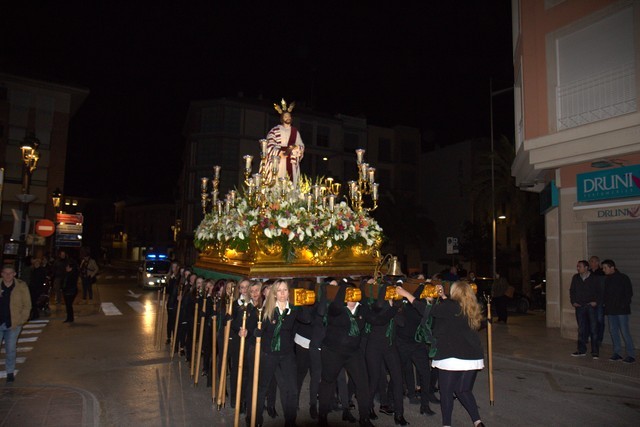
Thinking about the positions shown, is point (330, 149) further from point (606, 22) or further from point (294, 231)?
point (294, 231)

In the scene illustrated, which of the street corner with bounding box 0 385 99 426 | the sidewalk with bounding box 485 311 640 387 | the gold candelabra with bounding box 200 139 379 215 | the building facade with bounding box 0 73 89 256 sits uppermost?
the building facade with bounding box 0 73 89 256

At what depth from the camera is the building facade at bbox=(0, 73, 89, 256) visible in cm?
3309

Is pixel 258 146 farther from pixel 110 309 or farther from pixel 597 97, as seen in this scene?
pixel 597 97

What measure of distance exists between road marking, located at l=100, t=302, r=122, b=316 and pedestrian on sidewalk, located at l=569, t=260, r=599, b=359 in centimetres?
1458

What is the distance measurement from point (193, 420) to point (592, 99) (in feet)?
39.9

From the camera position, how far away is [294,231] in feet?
26.6

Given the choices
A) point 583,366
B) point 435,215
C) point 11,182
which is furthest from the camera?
point 435,215

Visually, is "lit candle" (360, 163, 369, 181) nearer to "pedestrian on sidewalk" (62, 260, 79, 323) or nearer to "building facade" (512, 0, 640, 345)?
"building facade" (512, 0, 640, 345)

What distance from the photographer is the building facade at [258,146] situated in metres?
38.7

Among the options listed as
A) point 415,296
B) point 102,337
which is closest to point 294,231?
point 415,296

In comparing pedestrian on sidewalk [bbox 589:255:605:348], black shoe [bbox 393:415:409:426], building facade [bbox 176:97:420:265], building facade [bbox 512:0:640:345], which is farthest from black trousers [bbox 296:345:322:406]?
building facade [bbox 176:97:420:265]

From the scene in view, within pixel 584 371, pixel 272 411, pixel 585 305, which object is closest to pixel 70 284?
pixel 272 411

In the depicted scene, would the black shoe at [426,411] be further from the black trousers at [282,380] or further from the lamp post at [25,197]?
the lamp post at [25,197]

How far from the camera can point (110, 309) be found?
57.6ft
